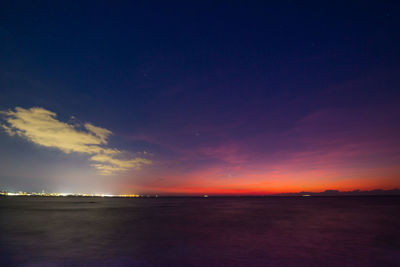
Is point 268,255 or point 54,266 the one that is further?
point 268,255

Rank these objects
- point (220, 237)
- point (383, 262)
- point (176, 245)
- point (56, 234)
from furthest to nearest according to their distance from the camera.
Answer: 1. point (56, 234)
2. point (220, 237)
3. point (176, 245)
4. point (383, 262)

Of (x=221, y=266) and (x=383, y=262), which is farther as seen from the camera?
(x=383, y=262)

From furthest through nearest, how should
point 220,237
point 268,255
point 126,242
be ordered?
point 220,237 < point 126,242 < point 268,255

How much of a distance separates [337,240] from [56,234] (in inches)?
929

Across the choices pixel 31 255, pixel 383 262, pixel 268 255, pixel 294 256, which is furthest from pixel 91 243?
pixel 383 262

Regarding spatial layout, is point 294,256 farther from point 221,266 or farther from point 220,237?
point 220,237

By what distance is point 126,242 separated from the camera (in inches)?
750

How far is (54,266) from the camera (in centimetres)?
1257

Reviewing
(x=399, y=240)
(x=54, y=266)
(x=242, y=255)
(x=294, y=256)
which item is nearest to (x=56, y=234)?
(x=54, y=266)

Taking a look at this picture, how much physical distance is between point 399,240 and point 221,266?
16.8m

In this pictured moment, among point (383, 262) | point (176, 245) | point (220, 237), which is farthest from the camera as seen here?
point (220, 237)

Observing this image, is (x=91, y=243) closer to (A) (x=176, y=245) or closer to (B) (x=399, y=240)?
(A) (x=176, y=245)

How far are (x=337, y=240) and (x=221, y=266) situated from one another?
12.4 meters

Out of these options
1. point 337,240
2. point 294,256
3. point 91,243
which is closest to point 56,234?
point 91,243
